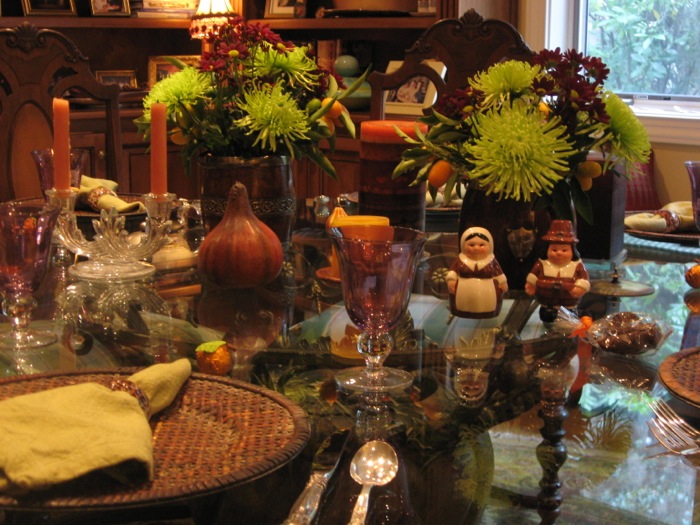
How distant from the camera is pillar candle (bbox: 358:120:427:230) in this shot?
1.46m

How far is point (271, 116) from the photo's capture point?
1.40 m

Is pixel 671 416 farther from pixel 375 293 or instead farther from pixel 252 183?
pixel 252 183

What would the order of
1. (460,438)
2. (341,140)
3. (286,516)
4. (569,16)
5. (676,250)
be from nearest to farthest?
(286,516)
(460,438)
(676,250)
(569,16)
(341,140)

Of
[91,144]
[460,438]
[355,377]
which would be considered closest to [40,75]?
[91,144]

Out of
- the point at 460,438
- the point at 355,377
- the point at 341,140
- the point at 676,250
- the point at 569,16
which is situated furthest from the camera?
the point at 341,140

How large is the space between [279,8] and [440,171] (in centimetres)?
271

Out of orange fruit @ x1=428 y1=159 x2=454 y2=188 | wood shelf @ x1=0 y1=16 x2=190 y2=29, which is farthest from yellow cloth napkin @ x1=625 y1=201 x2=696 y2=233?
wood shelf @ x1=0 y1=16 x2=190 y2=29

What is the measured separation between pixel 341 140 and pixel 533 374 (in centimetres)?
273

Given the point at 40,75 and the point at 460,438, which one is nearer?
the point at 460,438

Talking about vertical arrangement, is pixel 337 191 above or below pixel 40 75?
below

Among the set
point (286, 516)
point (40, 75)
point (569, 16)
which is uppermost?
point (569, 16)

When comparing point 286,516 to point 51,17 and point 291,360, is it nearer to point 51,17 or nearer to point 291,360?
point 291,360

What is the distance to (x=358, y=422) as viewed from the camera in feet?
2.73

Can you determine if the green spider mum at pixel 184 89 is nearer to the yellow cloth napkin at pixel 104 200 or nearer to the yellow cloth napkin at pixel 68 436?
the yellow cloth napkin at pixel 104 200
